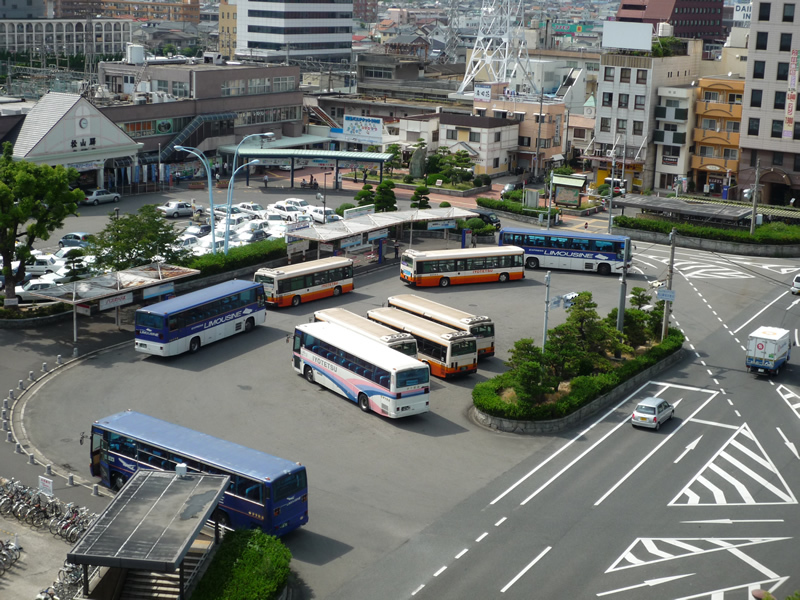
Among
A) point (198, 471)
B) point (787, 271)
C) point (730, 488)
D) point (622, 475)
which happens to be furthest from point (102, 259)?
point (787, 271)

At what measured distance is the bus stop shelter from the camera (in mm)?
23922

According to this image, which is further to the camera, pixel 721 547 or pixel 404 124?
pixel 404 124

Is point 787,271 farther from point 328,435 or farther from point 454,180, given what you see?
point 328,435

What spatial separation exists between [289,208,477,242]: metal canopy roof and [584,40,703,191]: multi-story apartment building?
27278 millimetres

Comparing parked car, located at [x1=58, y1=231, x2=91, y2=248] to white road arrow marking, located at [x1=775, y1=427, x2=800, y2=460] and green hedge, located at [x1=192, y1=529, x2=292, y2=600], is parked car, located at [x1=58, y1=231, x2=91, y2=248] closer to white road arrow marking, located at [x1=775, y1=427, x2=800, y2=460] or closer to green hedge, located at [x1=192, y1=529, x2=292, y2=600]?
green hedge, located at [x1=192, y1=529, x2=292, y2=600]

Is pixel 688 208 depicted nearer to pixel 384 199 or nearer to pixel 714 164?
pixel 714 164

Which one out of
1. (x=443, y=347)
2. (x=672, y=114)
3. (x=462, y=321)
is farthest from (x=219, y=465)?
(x=672, y=114)

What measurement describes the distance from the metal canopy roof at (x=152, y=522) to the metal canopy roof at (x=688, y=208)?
5316 centimetres

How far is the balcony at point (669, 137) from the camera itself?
8889cm

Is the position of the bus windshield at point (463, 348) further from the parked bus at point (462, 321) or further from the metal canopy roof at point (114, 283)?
the metal canopy roof at point (114, 283)

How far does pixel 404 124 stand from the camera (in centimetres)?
10200

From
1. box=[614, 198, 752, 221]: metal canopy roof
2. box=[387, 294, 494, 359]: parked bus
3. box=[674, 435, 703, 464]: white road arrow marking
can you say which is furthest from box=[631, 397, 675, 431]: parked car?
box=[614, 198, 752, 221]: metal canopy roof

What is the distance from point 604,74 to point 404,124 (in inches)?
860

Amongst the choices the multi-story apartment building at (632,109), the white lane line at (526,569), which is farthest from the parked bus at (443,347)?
the multi-story apartment building at (632,109)
